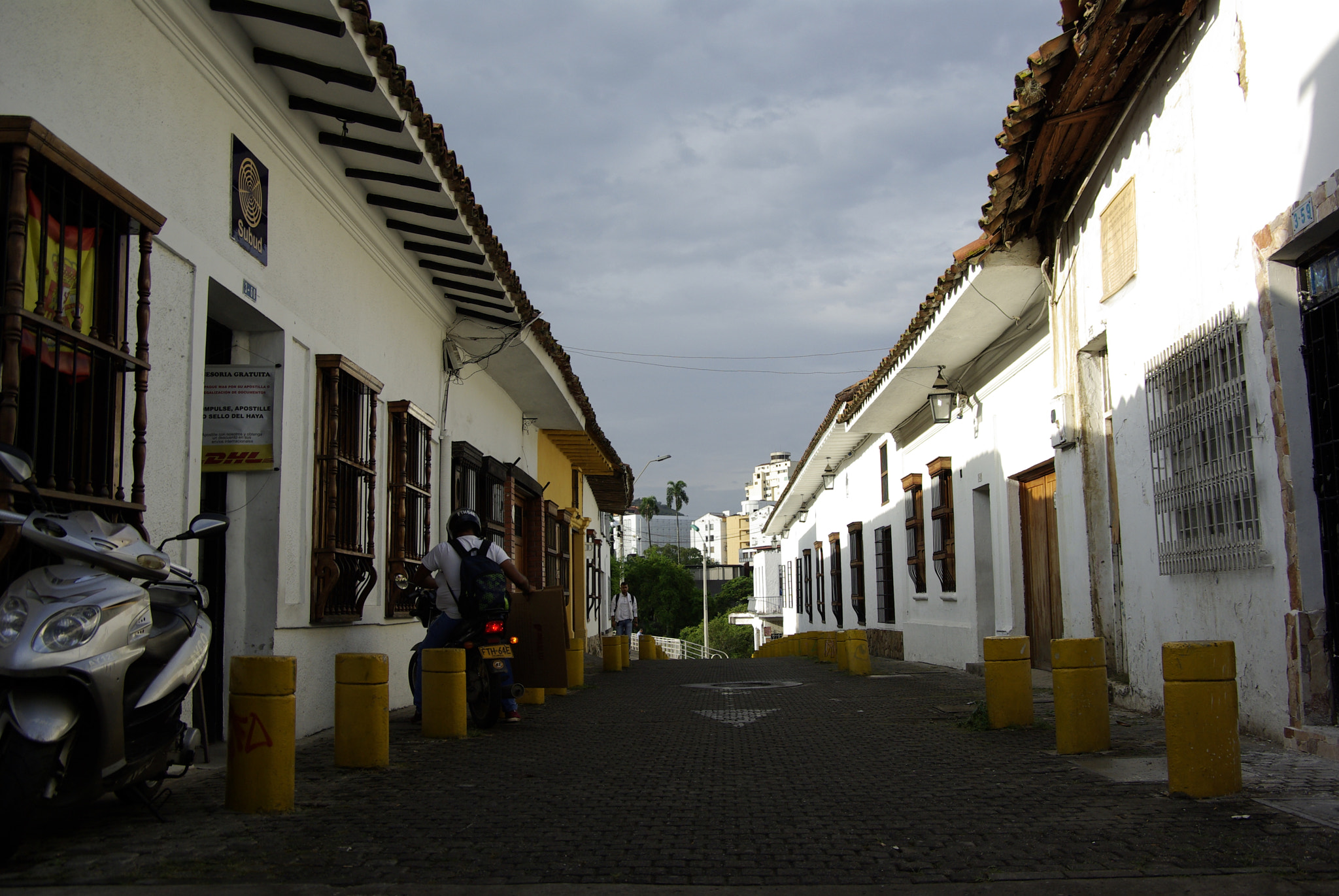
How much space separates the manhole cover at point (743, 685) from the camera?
11688 millimetres

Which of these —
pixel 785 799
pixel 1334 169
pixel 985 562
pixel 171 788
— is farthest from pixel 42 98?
pixel 985 562

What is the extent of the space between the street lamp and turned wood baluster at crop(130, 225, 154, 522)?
35.2 feet

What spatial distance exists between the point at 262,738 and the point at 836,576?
22.2 meters

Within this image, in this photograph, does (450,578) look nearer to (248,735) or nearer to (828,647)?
(248,735)

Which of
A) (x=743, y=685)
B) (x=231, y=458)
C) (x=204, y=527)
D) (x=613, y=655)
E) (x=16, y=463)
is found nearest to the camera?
(x=16, y=463)

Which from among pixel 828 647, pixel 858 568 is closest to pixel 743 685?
pixel 828 647

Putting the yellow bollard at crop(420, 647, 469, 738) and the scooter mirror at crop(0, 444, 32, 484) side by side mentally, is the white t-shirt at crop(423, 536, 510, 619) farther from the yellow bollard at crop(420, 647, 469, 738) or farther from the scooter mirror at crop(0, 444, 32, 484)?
the scooter mirror at crop(0, 444, 32, 484)

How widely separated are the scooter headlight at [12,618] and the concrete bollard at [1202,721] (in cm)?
431

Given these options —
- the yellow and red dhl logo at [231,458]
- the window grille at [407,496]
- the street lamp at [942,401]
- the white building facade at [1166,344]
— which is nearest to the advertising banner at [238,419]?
the yellow and red dhl logo at [231,458]

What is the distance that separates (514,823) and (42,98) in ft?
11.6

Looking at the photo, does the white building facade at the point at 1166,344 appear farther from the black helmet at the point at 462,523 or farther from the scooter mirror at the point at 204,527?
the scooter mirror at the point at 204,527

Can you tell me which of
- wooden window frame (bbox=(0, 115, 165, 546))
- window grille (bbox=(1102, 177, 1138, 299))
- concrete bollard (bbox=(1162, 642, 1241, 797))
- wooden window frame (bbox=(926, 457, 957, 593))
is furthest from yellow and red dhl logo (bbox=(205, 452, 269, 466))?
wooden window frame (bbox=(926, 457, 957, 593))

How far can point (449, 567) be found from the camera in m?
7.81

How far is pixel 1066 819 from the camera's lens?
4.39m
